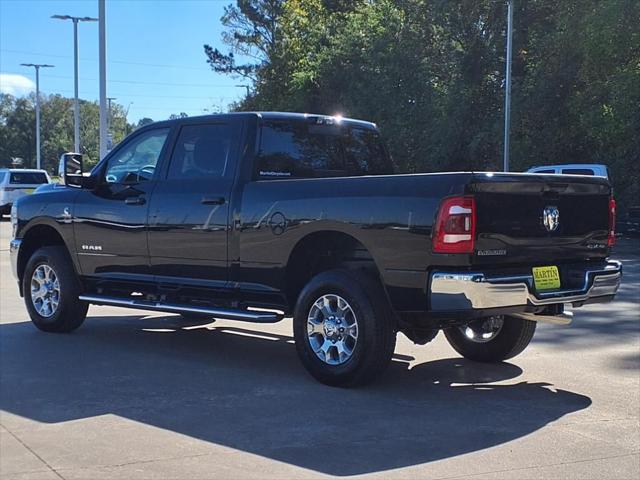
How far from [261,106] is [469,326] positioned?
4478 centimetres

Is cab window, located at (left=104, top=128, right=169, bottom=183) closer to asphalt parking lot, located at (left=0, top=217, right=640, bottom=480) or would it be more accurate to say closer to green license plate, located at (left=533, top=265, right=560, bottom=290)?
asphalt parking lot, located at (left=0, top=217, right=640, bottom=480)

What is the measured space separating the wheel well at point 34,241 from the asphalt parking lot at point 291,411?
84cm

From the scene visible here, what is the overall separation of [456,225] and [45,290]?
482 centimetres

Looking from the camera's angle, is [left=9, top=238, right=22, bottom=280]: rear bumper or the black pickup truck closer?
the black pickup truck

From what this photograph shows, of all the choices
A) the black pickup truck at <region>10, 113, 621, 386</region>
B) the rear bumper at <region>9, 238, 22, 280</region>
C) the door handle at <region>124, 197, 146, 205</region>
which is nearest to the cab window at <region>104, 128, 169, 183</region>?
the black pickup truck at <region>10, 113, 621, 386</region>

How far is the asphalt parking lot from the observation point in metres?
4.43

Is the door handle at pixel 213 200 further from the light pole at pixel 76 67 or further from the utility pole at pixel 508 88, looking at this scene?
the light pole at pixel 76 67

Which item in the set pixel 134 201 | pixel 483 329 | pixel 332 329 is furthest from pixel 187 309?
pixel 483 329

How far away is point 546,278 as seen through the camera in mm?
5820

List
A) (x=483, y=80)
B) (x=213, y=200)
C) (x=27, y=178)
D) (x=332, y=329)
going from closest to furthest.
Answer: (x=332, y=329) < (x=213, y=200) < (x=27, y=178) < (x=483, y=80)

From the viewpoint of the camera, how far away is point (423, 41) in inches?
1388

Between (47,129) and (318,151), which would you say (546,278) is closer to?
(318,151)

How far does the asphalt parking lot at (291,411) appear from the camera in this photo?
14.5ft

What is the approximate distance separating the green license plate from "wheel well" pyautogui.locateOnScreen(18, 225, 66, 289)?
517 cm
